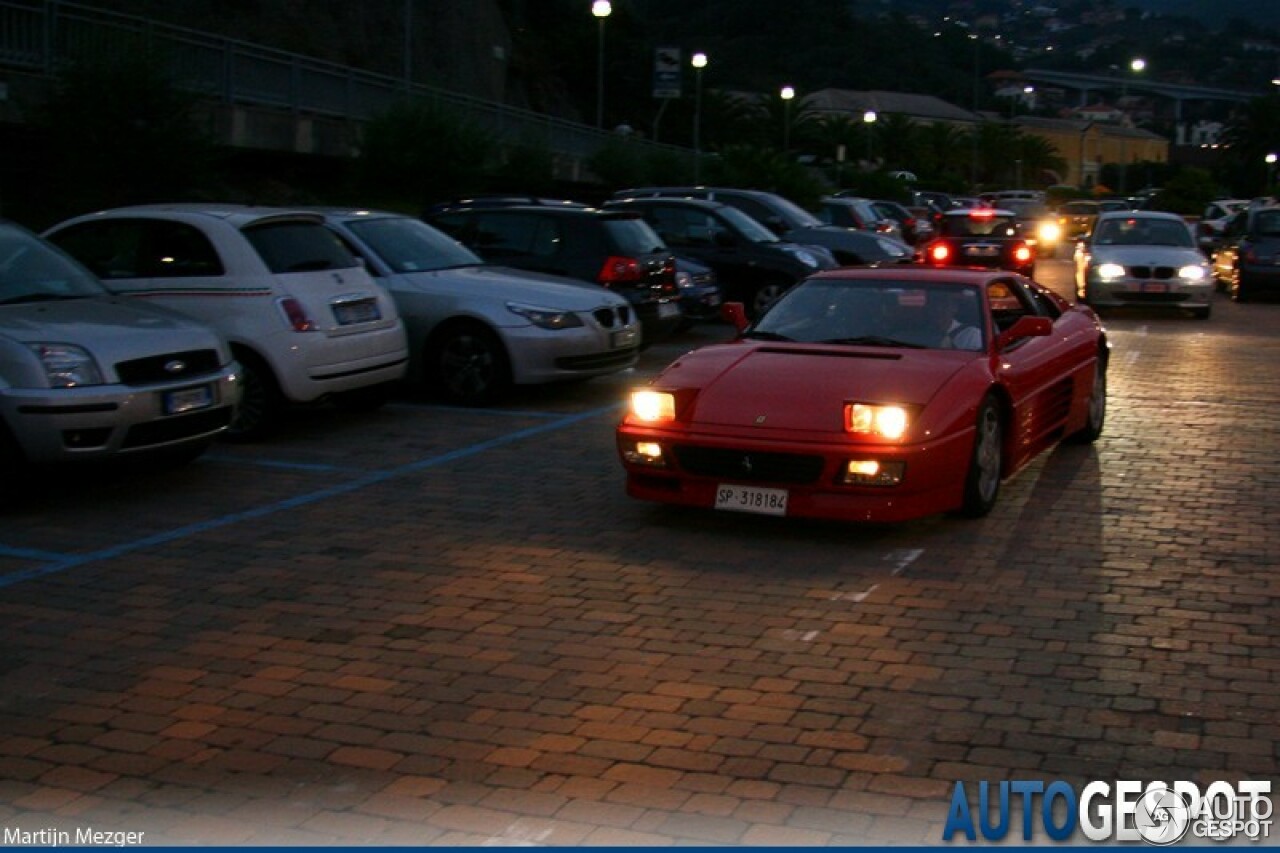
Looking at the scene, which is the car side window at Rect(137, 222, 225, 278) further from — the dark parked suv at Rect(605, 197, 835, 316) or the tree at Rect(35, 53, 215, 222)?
the dark parked suv at Rect(605, 197, 835, 316)

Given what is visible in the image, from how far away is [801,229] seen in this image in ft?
78.6

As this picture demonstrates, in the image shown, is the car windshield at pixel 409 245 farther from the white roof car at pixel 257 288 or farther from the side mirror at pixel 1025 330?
the side mirror at pixel 1025 330

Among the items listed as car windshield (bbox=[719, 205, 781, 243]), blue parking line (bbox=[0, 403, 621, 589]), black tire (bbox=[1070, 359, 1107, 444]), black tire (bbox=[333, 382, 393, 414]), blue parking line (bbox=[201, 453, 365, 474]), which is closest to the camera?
blue parking line (bbox=[0, 403, 621, 589])

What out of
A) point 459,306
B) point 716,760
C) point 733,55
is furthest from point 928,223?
point 733,55

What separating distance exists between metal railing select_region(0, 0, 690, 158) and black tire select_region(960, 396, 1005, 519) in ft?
44.6

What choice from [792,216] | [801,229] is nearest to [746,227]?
[801,229]

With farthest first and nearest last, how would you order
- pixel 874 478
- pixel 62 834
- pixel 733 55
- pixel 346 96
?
1. pixel 733 55
2. pixel 346 96
3. pixel 874 478
4. pixel 62 834

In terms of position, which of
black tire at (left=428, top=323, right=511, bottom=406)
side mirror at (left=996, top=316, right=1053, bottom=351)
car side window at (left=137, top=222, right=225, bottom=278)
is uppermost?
car side window at (left=137, top=222, right=225, bottom=278)

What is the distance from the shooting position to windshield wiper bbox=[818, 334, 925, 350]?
9336 millimetres

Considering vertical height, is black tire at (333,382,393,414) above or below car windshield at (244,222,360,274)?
below

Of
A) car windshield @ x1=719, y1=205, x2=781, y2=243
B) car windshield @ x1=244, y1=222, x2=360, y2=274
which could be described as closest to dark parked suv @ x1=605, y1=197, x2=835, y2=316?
car windshield @ x1=719, y1=205, x2=781, y2=243

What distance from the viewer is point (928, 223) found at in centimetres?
3903

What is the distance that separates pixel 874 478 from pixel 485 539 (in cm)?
Answer: 210

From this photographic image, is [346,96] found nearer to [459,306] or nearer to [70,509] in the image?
[459,306]
